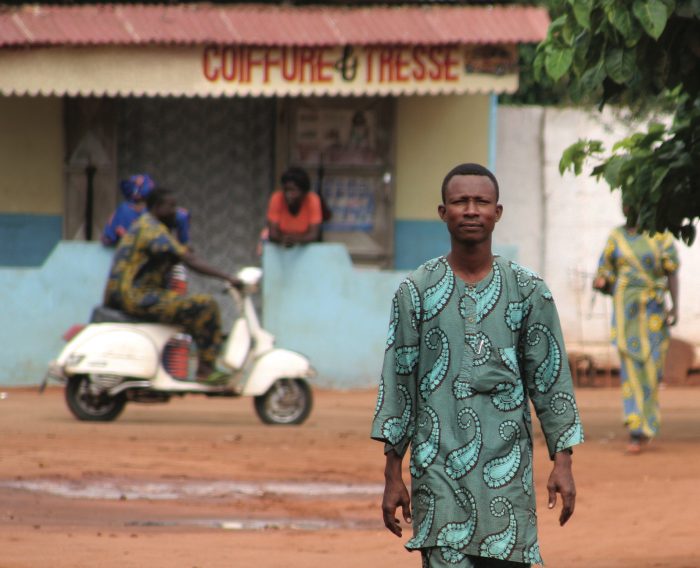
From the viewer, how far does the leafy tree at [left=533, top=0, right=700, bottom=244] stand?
19.7ft

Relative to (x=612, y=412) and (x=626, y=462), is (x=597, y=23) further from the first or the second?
(x=612, y=412)

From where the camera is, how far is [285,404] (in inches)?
489

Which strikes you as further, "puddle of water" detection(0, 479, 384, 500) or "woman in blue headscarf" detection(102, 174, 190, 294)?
"woman in blue headscarf" detection(102, 174, 190, 294)

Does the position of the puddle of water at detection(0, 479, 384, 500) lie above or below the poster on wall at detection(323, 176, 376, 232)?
below

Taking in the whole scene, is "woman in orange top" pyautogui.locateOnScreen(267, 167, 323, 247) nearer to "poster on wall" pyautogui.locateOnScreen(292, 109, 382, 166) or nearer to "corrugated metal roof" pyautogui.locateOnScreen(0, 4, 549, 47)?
"poster on wall" pyautogui.locateOnScreen(292, 109, 382, 166)

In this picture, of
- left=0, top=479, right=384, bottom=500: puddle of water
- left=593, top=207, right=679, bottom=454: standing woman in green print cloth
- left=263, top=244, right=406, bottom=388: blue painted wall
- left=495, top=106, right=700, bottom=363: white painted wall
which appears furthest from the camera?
left=495, top=106, right=700, bottom=363: white painted wall

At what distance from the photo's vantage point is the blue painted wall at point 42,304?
49.4 ft

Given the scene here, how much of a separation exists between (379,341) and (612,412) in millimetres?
2492

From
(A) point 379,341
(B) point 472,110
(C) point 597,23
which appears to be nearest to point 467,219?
(C) point 597,23

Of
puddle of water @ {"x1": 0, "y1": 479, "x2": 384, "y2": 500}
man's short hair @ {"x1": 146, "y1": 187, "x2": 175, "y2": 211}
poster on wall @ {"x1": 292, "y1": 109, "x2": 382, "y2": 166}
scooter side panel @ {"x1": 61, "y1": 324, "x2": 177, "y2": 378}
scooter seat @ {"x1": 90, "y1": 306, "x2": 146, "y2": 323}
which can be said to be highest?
poster on wall @ {"x1": 292, "y1": 109, "x2": 382, "y2": 166}

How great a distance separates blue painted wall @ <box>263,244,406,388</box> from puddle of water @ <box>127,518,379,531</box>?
6.85 m

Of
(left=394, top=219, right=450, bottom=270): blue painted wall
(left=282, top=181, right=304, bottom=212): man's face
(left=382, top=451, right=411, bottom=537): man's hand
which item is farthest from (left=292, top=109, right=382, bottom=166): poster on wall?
(left=382, top=451, right=411, bottom=537): man's hand

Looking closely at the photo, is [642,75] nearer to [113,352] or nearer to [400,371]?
[400,371]

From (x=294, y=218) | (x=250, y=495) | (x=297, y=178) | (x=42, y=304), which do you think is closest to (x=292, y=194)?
(x=297, y=178)
